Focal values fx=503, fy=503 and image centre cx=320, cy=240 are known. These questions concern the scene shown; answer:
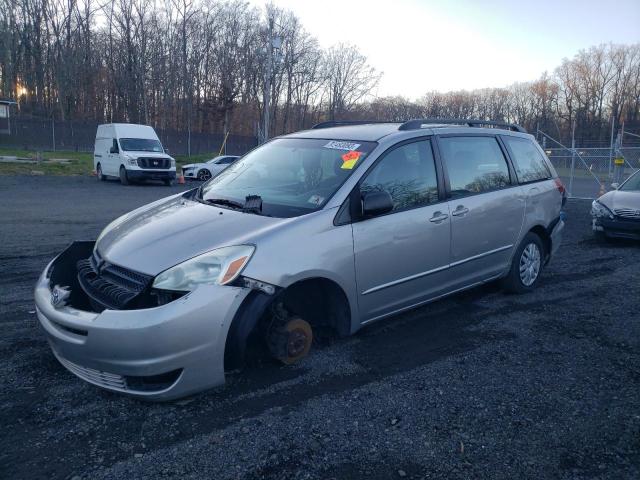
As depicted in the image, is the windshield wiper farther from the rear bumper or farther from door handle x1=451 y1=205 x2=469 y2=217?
the rear bumper

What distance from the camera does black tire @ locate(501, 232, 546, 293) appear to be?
5.45 metres

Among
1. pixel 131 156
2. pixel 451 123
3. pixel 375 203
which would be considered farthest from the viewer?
pixel 131 156

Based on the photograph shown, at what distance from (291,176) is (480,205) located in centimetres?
186

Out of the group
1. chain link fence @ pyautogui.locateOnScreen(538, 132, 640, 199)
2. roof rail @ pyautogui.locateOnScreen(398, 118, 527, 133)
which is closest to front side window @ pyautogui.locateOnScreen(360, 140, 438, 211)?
roof rail @ pyautogui.locateOnScreen(398, 118, 527, 133)

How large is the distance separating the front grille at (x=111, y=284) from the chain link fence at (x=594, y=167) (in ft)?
56.1

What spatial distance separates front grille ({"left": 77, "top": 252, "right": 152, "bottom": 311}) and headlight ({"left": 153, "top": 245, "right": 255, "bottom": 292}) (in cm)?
13

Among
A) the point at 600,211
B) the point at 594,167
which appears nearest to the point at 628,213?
the point at 600,211

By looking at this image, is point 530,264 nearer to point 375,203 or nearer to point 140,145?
point 375,203

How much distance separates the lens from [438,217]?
14.4 feet

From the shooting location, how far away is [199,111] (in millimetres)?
52938

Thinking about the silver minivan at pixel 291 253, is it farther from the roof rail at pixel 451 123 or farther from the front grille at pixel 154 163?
the front grille at pixel 154 163

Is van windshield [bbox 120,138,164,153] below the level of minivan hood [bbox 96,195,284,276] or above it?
above

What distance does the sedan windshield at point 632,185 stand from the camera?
924cm

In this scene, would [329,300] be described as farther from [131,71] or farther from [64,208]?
[131,71]
